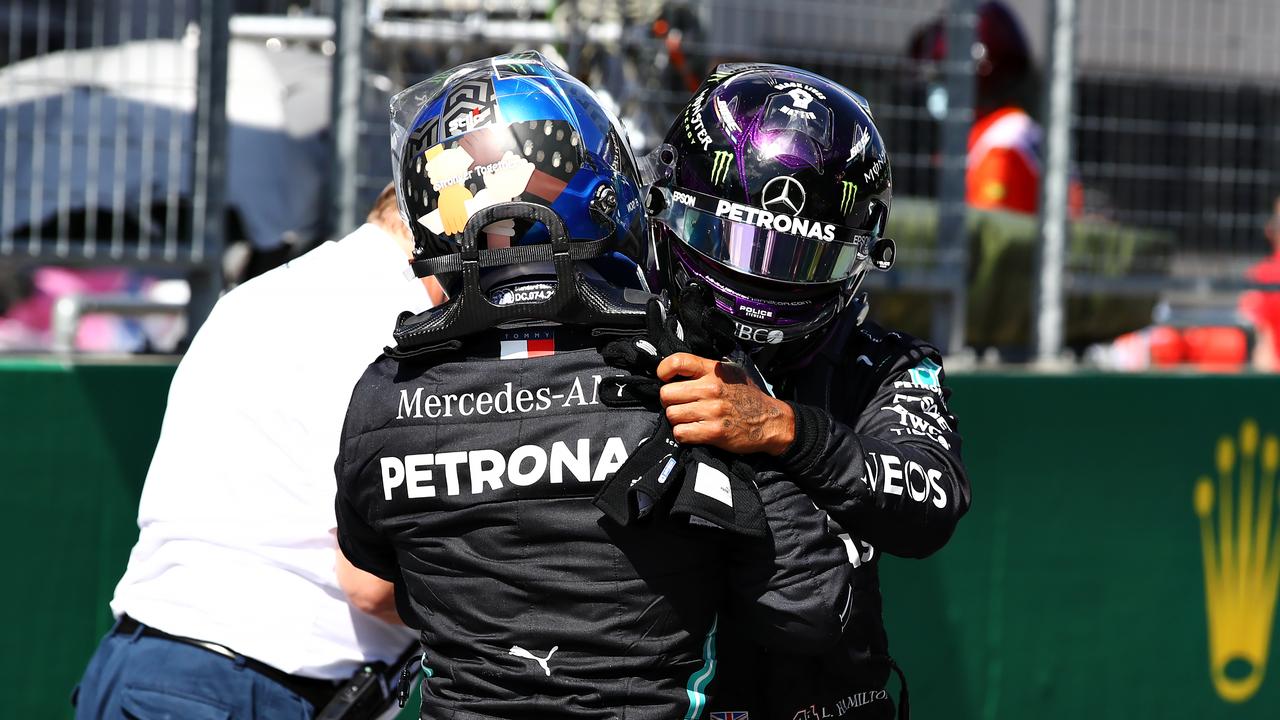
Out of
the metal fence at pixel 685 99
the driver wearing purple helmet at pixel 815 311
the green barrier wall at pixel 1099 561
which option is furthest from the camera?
the green barrier wall at pixel 1099 561

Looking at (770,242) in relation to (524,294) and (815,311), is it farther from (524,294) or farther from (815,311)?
(524,294)

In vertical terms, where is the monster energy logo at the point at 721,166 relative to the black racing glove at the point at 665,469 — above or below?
above

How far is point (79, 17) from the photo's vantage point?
4164 millimetres

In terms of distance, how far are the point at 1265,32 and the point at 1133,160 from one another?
918 millimetres

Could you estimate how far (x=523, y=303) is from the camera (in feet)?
6.49

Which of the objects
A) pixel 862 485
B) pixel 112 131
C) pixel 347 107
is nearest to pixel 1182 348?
pixel 347 107

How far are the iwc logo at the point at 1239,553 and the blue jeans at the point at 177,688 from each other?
3.49m

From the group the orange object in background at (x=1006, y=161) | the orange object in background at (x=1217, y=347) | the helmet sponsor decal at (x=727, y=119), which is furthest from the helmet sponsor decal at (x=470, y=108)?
the orange object in background at (x=1006, y=161)

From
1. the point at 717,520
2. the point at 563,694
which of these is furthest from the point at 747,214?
the point at 563,694

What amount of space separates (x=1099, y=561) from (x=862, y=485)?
10.1ft

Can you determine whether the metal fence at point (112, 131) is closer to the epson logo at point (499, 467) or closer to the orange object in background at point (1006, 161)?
the epson logo at point (499, 467)

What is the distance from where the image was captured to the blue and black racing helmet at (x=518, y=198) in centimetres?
200

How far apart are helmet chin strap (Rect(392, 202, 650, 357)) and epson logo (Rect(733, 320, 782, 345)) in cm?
20

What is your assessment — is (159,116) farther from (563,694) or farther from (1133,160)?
(1133,160)
